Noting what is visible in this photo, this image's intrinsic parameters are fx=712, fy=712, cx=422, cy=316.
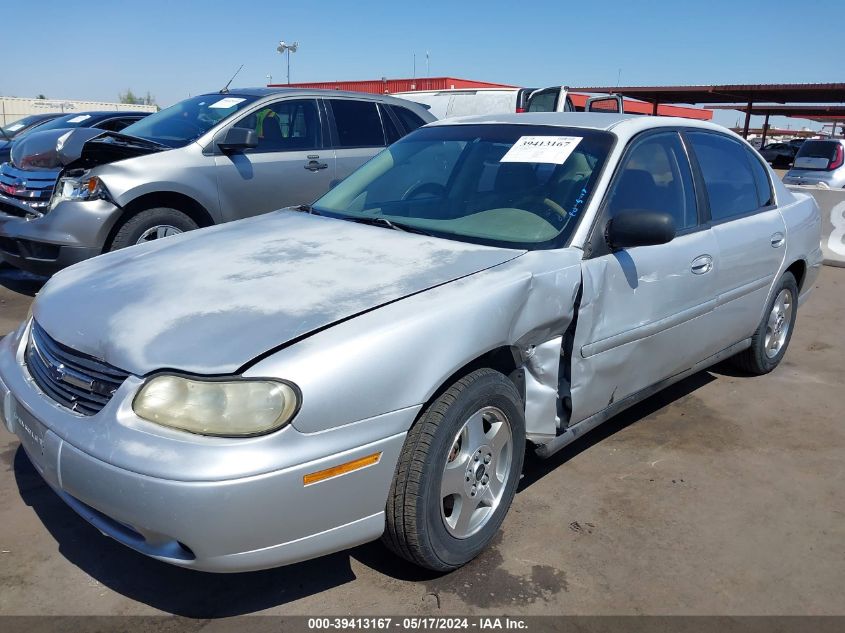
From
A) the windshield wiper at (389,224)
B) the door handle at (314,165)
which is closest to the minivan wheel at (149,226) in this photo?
the door handle at (314,165)

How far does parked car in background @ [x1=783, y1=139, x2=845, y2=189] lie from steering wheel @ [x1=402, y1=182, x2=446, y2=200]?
13168mm

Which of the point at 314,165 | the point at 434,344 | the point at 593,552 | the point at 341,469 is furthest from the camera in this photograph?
the point at 314,165

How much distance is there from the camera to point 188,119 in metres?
6.31

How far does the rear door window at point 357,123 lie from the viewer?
672cm

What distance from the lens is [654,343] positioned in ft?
10.9

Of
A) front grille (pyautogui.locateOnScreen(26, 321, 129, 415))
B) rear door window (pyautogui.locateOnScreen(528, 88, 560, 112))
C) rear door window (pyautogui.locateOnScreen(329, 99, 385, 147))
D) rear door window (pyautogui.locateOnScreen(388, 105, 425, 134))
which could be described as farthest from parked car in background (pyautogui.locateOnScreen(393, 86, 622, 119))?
front grille (pyautogui.locateOnScreen(26, 321, 129, 415))

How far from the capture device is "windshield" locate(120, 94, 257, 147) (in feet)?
19.8

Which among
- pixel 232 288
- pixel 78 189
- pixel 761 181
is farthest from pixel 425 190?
pixel 78 189

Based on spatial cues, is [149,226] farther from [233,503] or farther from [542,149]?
[233,503]

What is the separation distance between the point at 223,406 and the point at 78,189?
4.14 m

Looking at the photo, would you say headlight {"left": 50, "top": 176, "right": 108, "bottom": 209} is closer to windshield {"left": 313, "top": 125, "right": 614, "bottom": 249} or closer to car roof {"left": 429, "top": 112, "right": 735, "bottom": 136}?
windshield {"left": 313, "top": 125, "right": 614, "bottom": 249}

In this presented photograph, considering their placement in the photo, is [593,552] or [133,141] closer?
[593,552]

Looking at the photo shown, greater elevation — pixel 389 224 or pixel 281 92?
pixel 281 92

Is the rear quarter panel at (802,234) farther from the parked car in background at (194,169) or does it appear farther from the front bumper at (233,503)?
the parked car in background at (194,169)
